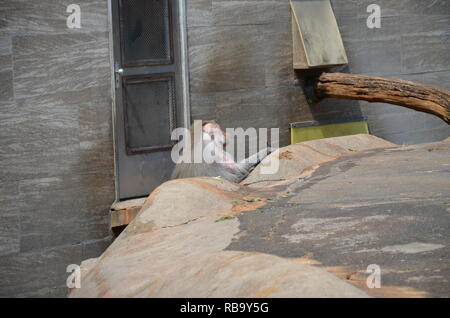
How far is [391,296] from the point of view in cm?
325

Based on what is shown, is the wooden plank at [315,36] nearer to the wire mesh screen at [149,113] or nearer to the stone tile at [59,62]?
the wire mesh screen at [149,113]

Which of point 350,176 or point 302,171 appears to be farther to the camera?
point 302,171

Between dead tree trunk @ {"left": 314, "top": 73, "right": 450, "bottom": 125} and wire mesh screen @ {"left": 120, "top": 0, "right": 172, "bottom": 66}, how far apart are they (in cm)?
208

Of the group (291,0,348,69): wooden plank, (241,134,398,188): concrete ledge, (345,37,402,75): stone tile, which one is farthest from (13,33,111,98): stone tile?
(345,37,402,75): stone tile

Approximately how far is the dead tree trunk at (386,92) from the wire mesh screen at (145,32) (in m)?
2.08

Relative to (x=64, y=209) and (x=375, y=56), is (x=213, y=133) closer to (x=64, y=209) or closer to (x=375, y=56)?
(x=64, y=209)

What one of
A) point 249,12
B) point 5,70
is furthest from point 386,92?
point 5,70

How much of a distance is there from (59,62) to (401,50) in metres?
5.07

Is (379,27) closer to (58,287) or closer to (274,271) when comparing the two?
(58,287)

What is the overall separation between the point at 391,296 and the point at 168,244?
5.29 ft

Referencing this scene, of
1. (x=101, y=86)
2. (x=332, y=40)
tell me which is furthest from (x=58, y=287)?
(x=332, y=40)

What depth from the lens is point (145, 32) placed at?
8102 millimetres

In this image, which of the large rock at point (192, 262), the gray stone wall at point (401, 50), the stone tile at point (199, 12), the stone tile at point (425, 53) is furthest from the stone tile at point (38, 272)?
the stone tile at point (425, 53)

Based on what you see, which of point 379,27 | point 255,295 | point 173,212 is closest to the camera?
point 255,295
